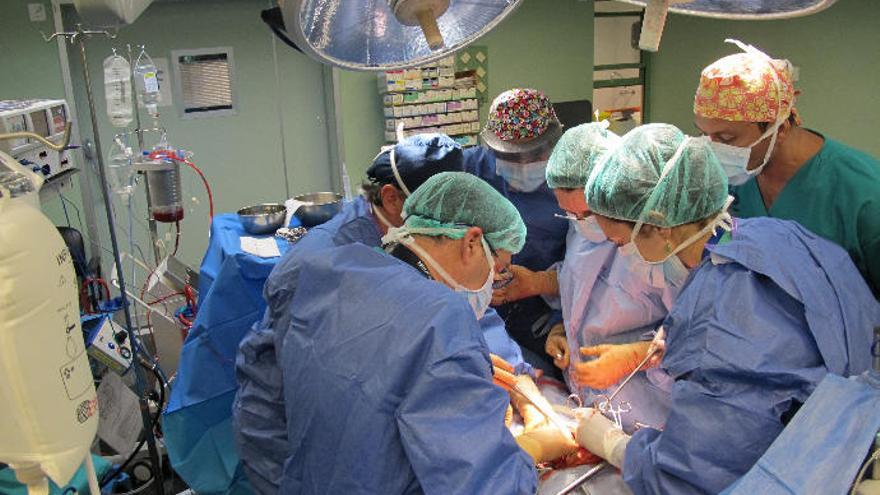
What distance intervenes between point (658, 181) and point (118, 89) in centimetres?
324

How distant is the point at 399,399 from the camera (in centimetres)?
116

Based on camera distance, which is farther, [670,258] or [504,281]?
[504,281]

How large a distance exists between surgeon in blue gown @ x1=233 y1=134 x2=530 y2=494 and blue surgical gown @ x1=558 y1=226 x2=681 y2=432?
220mm

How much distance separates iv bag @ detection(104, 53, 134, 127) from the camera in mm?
3734

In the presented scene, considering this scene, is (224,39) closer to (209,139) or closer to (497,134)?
(209,139)

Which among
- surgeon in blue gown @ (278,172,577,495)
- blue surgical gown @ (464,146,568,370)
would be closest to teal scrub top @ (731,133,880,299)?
blue surgical gown @ (464,146,568,370)

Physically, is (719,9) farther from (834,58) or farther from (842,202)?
(834,58)

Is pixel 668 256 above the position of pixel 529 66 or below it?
below

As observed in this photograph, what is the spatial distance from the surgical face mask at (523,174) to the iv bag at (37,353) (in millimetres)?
1582

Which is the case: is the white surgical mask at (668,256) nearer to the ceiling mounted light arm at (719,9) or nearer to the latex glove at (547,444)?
the latex glove at (547,444)

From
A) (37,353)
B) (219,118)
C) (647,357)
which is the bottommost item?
(647,357)

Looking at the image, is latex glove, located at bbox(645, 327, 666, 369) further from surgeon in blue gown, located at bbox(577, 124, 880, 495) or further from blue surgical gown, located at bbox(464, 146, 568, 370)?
blue surgical gown, located at bbox(464, 146, 568, 370)

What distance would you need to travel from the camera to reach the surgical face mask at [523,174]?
2.38 m

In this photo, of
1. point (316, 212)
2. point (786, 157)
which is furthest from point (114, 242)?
point (786, 157)
